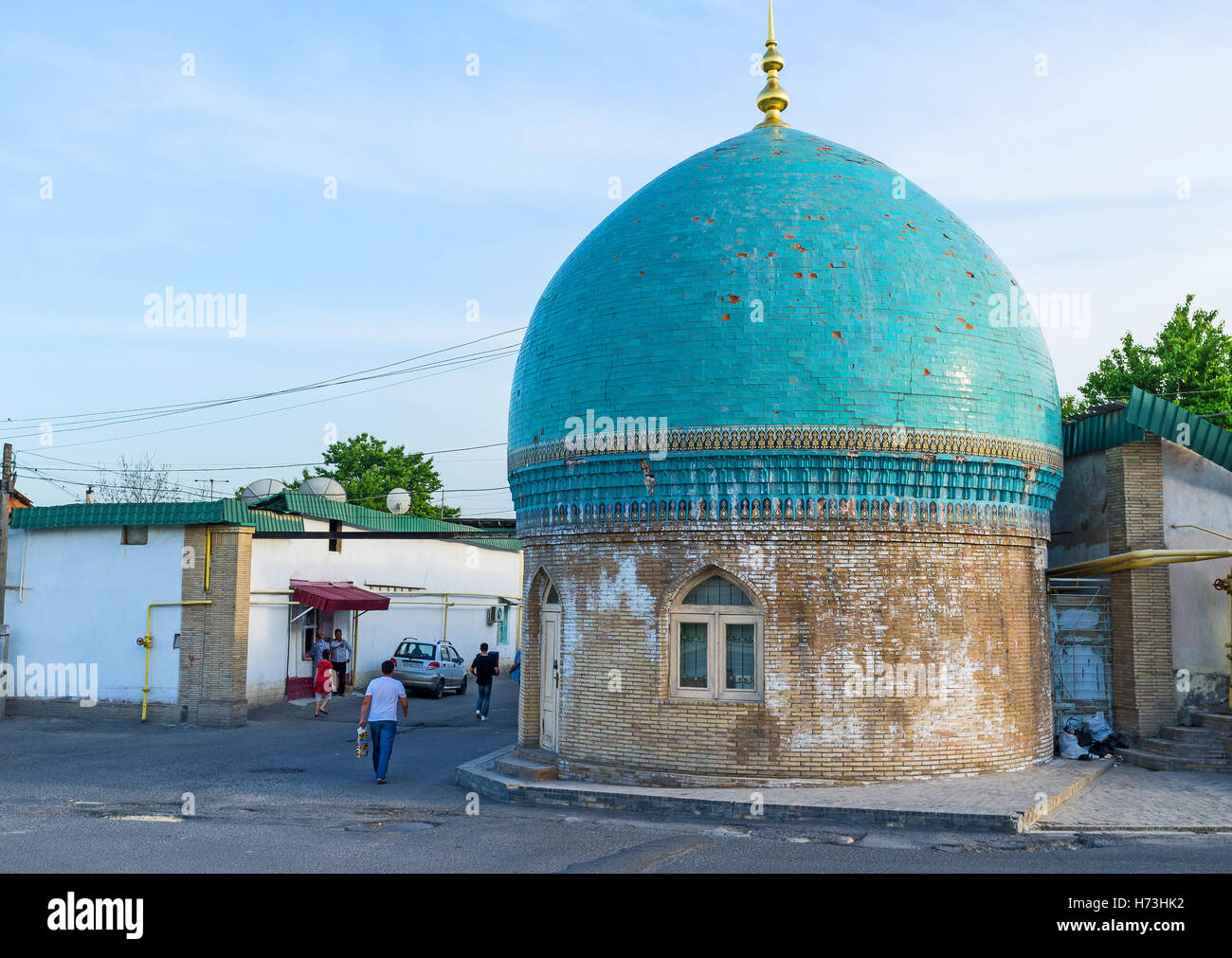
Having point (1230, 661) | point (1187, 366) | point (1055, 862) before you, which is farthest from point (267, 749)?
point (1187, 366)

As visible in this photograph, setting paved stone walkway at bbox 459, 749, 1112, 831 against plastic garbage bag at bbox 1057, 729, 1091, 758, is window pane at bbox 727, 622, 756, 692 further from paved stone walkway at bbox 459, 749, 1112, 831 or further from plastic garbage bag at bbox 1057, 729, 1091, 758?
plastic garbage bag at bbox 1057, 729, 1091, 758

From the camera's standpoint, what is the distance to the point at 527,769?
520 inches

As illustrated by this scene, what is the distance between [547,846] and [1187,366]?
24122mm

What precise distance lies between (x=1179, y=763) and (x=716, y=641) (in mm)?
6405

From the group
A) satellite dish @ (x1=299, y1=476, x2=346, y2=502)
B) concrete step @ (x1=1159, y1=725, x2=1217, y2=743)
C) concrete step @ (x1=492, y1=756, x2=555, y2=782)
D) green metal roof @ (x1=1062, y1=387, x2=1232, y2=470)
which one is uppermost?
satellite dish @ (x1=299, y1=476, x2=346, y2=502)

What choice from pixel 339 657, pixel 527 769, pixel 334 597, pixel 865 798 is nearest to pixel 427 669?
pixel 339 657

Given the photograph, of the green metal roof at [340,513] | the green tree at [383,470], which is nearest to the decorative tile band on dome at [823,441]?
the green metal roof at [340,513]

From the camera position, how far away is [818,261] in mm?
13023

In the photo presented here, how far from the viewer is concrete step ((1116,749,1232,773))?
45.3 feet

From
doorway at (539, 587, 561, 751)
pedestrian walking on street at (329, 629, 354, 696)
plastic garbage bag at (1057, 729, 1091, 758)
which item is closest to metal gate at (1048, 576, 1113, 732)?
plastic garbage bag at (1057, 729, 1091, 758)

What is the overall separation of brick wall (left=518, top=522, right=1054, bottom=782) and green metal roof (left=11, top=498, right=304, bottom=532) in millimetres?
9697

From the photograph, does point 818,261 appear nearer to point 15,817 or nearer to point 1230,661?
point 1230,661

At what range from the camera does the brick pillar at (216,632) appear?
19984 mm

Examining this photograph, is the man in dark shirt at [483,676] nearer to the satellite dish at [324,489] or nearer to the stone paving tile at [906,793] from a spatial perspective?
the stone paving tile at [906,793]
